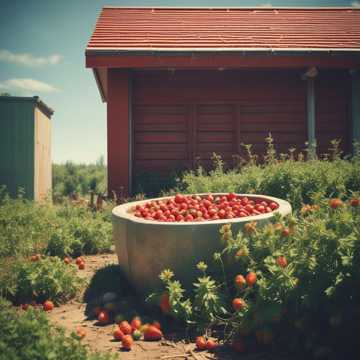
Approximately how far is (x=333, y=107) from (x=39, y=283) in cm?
766

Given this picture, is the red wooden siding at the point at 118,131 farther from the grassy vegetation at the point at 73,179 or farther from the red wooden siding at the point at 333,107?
the grassy vegetation at the point at 73,179

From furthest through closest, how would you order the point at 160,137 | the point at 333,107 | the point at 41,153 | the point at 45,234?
the point at 41,153
the point at 333,107
the point at 160,137
the point at 45,234

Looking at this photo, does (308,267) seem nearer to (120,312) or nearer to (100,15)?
(120,312)

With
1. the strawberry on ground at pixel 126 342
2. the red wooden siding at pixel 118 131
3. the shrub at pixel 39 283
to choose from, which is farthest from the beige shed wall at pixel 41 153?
the strawberry on ground at pixel 126 342

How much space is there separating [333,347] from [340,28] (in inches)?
365

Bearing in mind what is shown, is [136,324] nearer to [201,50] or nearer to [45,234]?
[45,234]

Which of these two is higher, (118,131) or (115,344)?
(118,131)

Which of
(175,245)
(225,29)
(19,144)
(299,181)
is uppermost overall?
(225,29)

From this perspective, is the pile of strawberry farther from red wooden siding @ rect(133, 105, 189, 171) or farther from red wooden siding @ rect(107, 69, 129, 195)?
red wooden siding @ rect(133, 105, 189, 171)

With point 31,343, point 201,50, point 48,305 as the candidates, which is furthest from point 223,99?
point 31,343

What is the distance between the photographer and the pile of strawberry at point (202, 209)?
363cm

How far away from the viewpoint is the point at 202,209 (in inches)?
153

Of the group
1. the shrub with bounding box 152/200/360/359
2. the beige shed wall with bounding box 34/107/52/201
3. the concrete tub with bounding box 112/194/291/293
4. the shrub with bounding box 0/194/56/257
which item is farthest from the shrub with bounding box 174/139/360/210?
the beige shed wall with bounding box 34/107/52/201

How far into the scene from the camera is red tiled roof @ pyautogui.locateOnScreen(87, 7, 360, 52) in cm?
832
